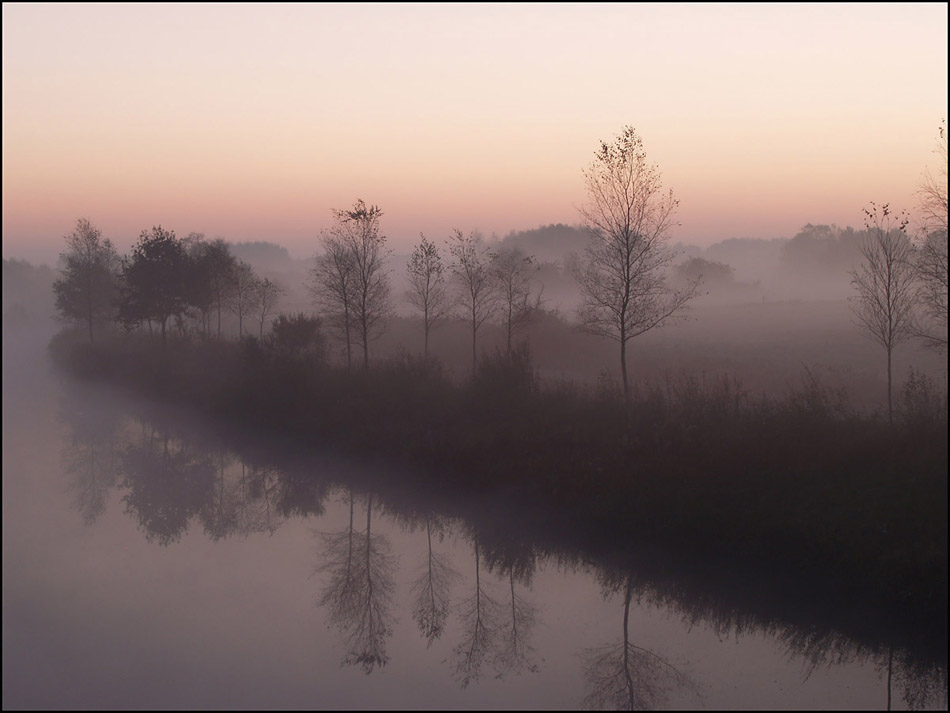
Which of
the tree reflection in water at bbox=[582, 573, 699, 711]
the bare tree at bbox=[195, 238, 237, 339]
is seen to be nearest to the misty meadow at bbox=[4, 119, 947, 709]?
the tree reflection in water at bbox=[582, 573, 699, 711]

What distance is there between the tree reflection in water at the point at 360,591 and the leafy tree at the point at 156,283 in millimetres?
29305

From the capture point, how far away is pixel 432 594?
1373cm

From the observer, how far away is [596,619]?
12453mm

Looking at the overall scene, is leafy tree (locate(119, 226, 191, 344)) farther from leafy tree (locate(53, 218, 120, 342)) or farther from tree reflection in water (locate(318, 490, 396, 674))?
tree reflection in water (locate(318, 490, 396, 674))

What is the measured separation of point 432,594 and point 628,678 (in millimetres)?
4642

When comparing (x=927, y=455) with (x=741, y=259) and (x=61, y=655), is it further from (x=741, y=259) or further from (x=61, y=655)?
(x=741, y=259)

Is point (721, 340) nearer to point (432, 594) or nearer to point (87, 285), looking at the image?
point (432, 594)

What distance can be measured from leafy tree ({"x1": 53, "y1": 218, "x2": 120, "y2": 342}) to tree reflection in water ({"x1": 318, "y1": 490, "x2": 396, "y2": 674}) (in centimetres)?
4040

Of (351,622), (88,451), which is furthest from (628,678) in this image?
(88,451)

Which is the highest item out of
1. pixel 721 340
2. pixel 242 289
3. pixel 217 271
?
pixel 217 271

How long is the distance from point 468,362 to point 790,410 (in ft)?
79.0

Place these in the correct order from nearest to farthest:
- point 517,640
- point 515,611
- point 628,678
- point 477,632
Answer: point 628,678
point 517,640
point 477,632
point 515,611

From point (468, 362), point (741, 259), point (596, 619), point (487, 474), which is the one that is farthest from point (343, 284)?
point (741, 259)

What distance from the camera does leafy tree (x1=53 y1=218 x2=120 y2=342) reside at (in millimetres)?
49281
